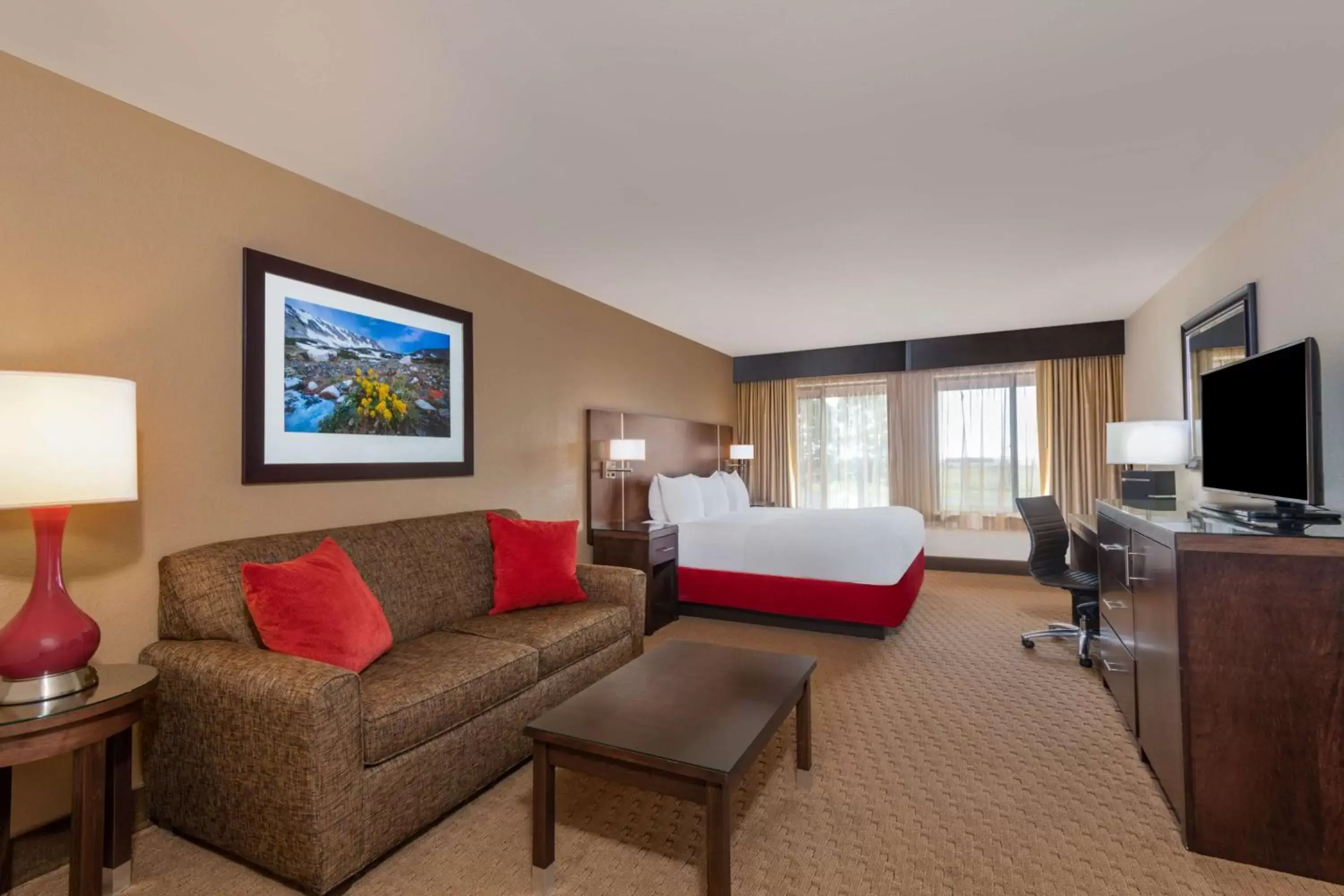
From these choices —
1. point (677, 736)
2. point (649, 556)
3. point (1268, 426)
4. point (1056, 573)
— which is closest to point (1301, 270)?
point (1268, 426)

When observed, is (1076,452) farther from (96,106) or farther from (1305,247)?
(96,106)

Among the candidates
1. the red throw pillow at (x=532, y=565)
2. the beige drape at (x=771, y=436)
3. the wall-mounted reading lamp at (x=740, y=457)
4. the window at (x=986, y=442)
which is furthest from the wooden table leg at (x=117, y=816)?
the window at (x=986, y=442)

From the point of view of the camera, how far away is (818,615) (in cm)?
435

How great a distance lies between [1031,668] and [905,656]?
69 centimetres

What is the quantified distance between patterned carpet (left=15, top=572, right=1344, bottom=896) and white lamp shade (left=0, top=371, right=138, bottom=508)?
1.21m

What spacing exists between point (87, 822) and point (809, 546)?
148 inches

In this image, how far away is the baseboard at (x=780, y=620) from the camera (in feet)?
13.9

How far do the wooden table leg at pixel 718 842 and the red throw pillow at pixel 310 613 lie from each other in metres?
1.34

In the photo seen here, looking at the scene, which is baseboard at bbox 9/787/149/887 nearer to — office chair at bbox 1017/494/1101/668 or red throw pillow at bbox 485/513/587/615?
red throw pillow at bbox 485/513/587/615

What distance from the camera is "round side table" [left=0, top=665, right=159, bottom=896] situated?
1508 mm

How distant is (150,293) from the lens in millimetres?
2240

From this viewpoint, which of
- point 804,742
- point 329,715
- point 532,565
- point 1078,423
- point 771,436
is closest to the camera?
point 329,715

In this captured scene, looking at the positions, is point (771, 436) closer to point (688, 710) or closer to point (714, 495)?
point (714, 495)

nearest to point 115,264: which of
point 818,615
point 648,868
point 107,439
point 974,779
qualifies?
point 107,439
